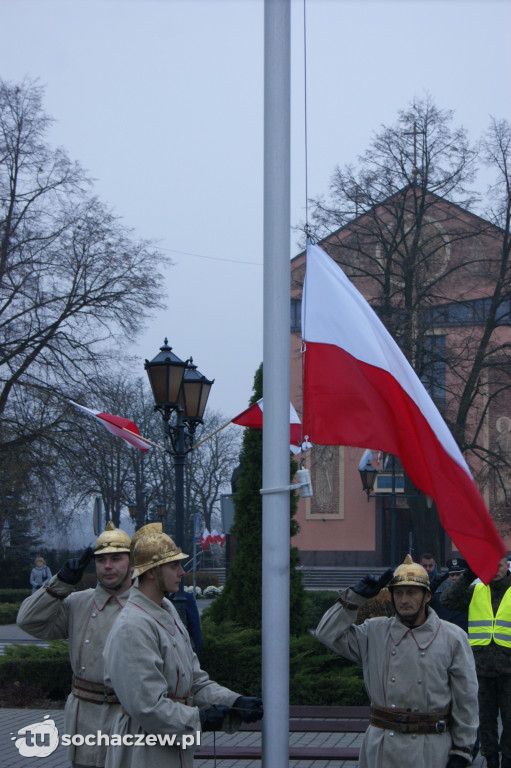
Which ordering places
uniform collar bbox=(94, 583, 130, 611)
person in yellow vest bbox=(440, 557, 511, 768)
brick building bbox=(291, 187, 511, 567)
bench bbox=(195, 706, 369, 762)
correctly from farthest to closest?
brick building bbox=(291, 187, 511, 567) < person in yellow vest bbox=(440, 557, 511, 768) < bench bbox=(195, 706, 369, 762) < uniform collar bbox=(94, 583, 130, 611)

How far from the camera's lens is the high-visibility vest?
808 cm

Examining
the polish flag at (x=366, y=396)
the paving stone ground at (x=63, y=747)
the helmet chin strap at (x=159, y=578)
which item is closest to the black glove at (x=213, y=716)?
the helmet chin strap at (x=159, y=578)

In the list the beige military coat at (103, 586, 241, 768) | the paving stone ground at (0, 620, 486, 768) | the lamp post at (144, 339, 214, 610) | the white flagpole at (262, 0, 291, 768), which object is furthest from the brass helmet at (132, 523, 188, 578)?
the lamp post at (144, 339, 214, 610)

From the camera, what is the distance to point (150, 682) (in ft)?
12.4

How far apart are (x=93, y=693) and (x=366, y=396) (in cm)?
210

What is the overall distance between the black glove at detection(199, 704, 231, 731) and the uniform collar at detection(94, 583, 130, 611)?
123 centimetres

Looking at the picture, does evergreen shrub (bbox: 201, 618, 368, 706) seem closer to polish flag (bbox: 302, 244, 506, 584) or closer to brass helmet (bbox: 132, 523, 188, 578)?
polish flag (bbox: 302, 244, 506, 584)

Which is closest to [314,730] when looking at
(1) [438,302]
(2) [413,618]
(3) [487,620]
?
(3) [487,620]

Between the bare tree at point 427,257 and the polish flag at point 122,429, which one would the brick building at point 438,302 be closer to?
the bare tree at point 427,257

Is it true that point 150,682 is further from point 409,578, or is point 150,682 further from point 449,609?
point 449,609

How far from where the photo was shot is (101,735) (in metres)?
4.91

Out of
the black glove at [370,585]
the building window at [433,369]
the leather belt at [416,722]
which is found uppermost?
the building window at [433,369]

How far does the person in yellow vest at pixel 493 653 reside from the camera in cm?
795

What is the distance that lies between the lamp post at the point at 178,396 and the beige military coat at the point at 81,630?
5723mm
